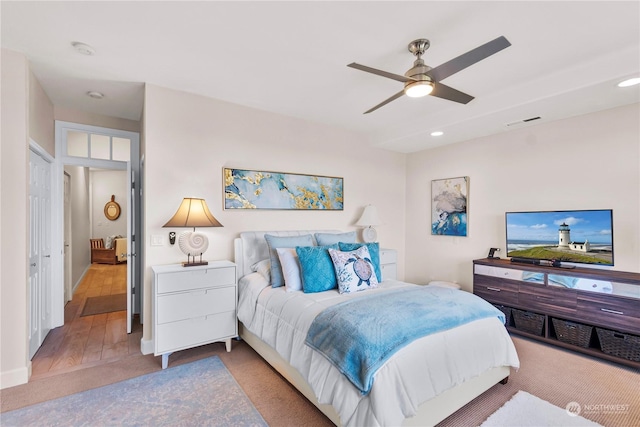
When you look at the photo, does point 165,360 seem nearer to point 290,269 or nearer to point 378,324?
point 290,269

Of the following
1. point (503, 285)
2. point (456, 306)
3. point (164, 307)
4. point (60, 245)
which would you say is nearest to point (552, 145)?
point (503, 285)

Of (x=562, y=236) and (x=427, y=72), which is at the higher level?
(x=427, y=72)

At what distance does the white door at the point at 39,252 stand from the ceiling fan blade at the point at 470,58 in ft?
12.1

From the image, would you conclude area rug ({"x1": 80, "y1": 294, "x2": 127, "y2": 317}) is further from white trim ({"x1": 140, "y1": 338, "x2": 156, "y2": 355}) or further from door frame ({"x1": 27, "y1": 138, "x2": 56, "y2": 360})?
white trim ({"x1": 140, "y1": 338, "x2": 156, "y2": 355})

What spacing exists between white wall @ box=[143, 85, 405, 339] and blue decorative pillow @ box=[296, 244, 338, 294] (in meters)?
1.05

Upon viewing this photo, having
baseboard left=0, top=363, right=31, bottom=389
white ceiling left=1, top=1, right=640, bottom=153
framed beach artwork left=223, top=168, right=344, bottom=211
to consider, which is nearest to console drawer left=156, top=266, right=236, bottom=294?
framed beach artwork left=223, top=168, right=344, bottom=211

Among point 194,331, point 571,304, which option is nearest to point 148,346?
point 194,331

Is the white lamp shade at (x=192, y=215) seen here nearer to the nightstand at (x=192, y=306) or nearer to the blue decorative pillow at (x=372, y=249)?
the nightstand at (x=192, y=306)

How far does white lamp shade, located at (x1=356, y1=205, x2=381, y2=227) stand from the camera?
438 cm

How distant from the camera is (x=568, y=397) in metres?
2.26

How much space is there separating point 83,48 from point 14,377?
8.91 ft

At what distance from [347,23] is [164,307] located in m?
2.73

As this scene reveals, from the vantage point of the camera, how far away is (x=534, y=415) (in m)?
2.04

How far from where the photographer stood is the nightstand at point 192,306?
2.63m
